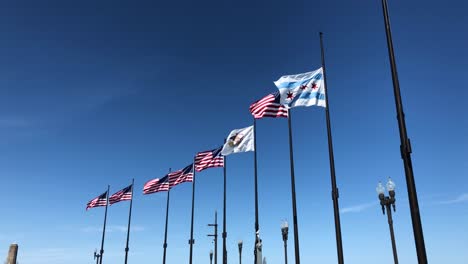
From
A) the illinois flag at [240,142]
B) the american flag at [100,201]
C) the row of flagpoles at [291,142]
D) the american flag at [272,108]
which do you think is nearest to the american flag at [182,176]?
the row of flagpoles at [291,142]

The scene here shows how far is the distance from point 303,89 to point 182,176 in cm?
2084

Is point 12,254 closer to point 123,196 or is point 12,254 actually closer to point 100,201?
point 123,196

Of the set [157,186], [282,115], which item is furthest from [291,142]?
[157,186]

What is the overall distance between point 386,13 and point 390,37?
85cm

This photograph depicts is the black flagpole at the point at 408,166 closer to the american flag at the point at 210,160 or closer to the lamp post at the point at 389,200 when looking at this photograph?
the lamp post at the point at 389,200

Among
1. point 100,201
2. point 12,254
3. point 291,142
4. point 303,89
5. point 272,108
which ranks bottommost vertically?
point 12,254

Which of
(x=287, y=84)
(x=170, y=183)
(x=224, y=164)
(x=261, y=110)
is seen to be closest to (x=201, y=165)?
(x=224, y=164)

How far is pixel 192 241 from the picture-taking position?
35.6 meters

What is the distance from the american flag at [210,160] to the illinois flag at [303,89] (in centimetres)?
1320

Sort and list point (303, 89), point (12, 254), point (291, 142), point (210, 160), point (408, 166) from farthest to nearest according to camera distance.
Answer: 1. point (210, 160)
2. point (291, 142)
3. point (303, 89)
4. point (12, 254)
5. point (408, 166)

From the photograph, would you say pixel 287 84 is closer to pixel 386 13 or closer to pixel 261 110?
pixel 261 110

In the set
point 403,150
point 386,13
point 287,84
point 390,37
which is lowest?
point 403,150

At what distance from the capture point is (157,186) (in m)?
38.0

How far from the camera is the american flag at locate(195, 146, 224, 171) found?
101 feet
